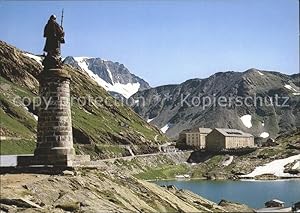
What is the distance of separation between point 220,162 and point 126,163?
43764 mm

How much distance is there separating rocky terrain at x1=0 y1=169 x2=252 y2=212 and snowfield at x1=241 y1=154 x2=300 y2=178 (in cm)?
10170

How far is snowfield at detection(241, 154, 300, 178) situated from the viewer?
6041 inches

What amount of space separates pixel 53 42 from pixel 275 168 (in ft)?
388

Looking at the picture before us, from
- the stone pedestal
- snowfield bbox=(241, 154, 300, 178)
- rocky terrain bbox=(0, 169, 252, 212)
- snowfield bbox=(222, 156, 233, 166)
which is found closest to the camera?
rocky terrain bbox=(0, 169, 252, 212)

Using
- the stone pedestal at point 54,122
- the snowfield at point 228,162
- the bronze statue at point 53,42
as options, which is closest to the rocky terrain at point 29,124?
the snowfield at point 228,162

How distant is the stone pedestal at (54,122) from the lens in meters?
50.2

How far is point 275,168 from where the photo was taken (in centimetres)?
15875

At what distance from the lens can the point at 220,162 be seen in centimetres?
17812

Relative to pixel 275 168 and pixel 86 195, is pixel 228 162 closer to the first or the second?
pixel 275 168

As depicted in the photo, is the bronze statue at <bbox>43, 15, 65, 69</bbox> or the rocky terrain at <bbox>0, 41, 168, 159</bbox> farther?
the rocky terrain at <bbox>0, 41, 168, 159</bbox>

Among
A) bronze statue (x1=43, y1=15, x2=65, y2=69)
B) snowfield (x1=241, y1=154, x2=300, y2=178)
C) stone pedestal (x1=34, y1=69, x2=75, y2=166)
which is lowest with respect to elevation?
snowfield (x1=241, y1=154, x2=300, y2=178)

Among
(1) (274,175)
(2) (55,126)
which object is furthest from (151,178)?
(2) (55,126)

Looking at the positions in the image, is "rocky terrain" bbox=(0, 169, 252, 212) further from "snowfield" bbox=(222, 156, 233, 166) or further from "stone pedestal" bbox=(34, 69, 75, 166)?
"snowfield" bbox=(222, 156, 233, 166)

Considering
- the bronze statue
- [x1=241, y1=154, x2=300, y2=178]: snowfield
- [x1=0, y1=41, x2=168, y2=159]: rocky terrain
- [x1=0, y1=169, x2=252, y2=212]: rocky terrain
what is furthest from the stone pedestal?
[x1=241, y1=154, x2=300, y2=178]: snowfield
